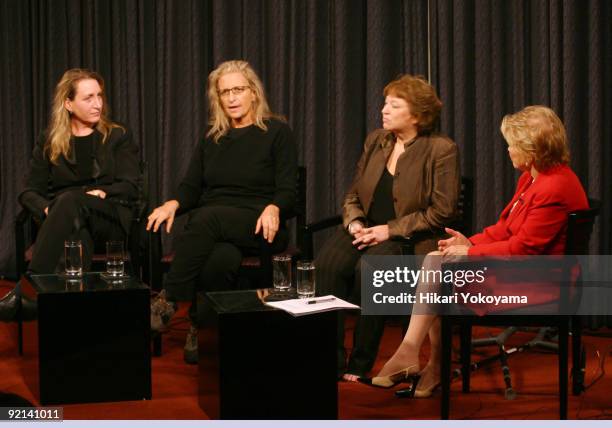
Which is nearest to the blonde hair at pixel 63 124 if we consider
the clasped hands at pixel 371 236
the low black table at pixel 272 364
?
the clasped hands at pixel 371 236

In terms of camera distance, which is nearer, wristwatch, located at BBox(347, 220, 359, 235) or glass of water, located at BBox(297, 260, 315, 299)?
glass of water, located at BBox(297, 260, 315, 299)

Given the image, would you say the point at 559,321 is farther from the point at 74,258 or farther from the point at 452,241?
the point at 74,258

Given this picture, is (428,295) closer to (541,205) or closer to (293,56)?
(541,205)

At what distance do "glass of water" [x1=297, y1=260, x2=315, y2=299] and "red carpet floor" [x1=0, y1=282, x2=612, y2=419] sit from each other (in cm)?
34

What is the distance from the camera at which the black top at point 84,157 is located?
4.61 m

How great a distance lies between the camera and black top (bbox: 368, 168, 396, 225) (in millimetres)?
4012

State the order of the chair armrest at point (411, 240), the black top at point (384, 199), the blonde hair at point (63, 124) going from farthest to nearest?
the blonde hair at point (63, 124)
the black top at point (384, 199)
the chair armrest at point (411, 240)

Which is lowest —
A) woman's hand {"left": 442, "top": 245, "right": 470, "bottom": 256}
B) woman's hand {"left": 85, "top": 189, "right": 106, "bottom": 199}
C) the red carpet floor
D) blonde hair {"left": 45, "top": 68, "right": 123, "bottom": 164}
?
the red carpet floor

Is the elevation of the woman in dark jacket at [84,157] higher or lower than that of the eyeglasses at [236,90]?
lower

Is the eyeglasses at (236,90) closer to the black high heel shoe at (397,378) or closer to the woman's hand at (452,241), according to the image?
the woman's hand at (452,241)

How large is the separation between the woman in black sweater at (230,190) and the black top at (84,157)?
50 cm

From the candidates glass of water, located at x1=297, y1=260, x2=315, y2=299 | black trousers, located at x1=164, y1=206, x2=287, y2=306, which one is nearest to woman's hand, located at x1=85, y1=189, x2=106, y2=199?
black trousers, located at x1=164, y1=206, x2=287, y2=306

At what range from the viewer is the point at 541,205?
10.3ft

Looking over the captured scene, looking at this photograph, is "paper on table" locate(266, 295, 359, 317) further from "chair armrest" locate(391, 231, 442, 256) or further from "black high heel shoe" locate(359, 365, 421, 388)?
"chair armrest" locate(391, 231, 442, 256)
